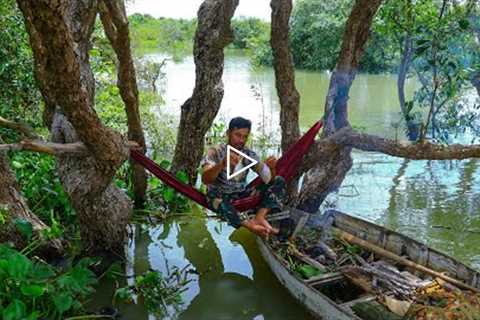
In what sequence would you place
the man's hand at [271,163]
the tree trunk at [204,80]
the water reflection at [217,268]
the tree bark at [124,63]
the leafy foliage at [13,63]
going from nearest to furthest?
the water reflection at [217,268] < the man's hand at [271,163] < the tree bark at [124,63] < the tree trunk at [204,80] < the leafy foliage at [13,63]

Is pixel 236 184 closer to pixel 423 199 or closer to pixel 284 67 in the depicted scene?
pixel 284 67

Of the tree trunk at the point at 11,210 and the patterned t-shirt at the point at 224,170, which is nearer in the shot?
the tree trunk at the point at 11,210

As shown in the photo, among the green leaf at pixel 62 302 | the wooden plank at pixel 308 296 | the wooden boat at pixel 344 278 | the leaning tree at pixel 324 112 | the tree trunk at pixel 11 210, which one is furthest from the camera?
the leaning tree at pixel 324 112

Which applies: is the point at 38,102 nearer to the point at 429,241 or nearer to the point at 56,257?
the point at 56,257

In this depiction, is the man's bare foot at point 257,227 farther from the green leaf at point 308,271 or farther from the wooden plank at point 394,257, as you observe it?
the wooden plank at point 394,257

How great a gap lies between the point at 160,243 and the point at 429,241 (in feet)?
7.12

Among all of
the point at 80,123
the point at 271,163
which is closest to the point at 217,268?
the point at 271,163

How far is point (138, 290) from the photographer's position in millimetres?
3234

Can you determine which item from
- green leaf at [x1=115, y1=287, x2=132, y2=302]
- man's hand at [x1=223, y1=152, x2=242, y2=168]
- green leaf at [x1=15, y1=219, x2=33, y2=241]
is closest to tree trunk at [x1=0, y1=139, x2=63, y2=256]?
green leaf at [x1=15, y1=219, x2=33, y2=241]

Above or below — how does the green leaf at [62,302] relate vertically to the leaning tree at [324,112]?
below

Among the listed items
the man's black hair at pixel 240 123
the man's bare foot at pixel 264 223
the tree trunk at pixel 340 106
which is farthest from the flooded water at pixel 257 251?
the man's black hair at pixel 240 123

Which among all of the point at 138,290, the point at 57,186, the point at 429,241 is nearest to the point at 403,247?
the point at 429,241

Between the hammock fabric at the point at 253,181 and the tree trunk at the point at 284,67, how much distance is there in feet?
1.85

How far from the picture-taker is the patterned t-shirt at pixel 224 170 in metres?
3.27
